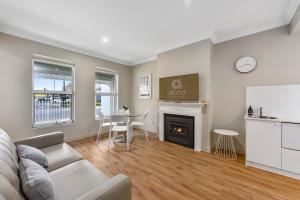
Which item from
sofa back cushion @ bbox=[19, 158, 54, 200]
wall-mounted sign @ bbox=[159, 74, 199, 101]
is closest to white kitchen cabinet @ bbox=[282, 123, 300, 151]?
wall-mounted sign @ bbox=[159, 74, 199, 101]

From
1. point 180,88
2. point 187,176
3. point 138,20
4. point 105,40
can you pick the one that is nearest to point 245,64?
point 180,88

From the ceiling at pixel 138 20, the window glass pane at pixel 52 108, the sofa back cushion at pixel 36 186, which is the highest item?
the ceiling at pixel 138 20

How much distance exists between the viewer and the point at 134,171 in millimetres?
2256

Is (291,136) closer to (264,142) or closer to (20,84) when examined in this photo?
(264,142)

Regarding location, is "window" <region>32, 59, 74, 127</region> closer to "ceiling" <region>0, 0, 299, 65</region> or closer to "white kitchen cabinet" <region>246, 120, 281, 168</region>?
"ceiling" <region>0, 0, 299, 65</region>

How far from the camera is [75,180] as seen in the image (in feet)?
4.23

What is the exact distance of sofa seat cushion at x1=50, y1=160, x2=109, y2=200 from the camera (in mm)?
1123

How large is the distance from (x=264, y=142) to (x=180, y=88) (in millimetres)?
1907

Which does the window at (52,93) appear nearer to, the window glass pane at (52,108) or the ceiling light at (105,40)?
the window glass pane at (52,108)

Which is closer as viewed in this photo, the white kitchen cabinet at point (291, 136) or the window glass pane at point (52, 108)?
the white kitchen cabinet at point (291, 136)

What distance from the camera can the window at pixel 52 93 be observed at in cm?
319

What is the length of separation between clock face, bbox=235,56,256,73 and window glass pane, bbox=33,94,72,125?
4.28 metres

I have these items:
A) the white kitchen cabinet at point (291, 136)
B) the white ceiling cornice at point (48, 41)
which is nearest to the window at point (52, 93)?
the white ceiling cornice at point (48, 41)

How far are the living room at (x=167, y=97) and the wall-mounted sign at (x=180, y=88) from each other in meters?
0.02
